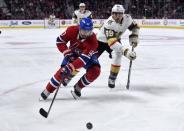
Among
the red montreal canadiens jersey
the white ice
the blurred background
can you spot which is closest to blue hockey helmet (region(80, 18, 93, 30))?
the red montreal canadiens jersey

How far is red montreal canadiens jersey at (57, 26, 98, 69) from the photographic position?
5.38m

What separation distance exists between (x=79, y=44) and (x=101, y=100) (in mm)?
792

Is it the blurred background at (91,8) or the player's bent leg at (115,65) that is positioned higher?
the blurred background at (91,8)

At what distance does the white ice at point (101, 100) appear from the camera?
184 inches

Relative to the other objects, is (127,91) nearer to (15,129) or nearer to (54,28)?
(15,129)

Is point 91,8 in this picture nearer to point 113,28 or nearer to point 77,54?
point 113,28

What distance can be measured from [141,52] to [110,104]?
5694 millimetres

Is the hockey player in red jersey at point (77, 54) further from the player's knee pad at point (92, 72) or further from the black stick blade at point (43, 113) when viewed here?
the black stick blade at point (43, 113)

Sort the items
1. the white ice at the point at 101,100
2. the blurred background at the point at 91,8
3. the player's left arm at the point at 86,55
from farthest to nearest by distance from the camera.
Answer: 1. the blurred background at the point at 91,8
2. the player's left arm at the point at 86,55
3. the white ice at the point at 101,100

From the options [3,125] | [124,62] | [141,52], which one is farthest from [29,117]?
[141,52]

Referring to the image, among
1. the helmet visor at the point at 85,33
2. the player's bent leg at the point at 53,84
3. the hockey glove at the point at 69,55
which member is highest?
the helmet visor at the point at 85,33

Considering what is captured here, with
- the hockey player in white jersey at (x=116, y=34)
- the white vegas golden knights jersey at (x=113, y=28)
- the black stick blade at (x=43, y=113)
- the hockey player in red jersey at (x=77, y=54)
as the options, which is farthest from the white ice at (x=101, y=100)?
the white vegas golden knights jersey at (x=113, y=28)

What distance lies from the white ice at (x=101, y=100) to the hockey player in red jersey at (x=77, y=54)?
26 cm

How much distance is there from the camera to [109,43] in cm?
618
